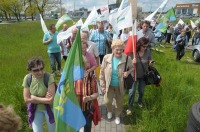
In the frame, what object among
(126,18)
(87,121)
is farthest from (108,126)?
(126,18)

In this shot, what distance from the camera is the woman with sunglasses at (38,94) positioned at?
3153 millimetres

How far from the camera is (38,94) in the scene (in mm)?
3266

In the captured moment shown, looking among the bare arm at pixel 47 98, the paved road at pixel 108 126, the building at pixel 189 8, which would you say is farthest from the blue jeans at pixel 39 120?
the building at pixel 189 8

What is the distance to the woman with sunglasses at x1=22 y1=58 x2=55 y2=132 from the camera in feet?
10.3

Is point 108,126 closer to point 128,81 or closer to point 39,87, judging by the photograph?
point 128,81

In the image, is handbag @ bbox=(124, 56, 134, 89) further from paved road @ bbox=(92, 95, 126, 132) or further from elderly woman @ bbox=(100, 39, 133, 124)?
paved road @ bbox=(92, 95, 126, 132)

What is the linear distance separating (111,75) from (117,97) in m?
0.50

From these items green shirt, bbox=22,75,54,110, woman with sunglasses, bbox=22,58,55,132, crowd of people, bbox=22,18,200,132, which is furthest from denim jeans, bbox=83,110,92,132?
green shirt, bbox=22,75,54,110

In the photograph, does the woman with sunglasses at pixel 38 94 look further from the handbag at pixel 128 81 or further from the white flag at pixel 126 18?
the white flag at pixel 126 18

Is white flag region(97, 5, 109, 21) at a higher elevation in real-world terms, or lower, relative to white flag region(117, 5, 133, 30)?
higher

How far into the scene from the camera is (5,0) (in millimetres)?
61562

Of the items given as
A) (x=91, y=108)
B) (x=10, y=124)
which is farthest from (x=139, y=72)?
(x=10, y=124)

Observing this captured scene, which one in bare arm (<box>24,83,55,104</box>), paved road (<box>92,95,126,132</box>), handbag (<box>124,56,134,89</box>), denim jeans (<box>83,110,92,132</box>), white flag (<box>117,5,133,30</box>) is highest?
white flag (<box>117,5,133,30</box>)

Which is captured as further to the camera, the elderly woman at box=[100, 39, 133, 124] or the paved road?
the paved road
